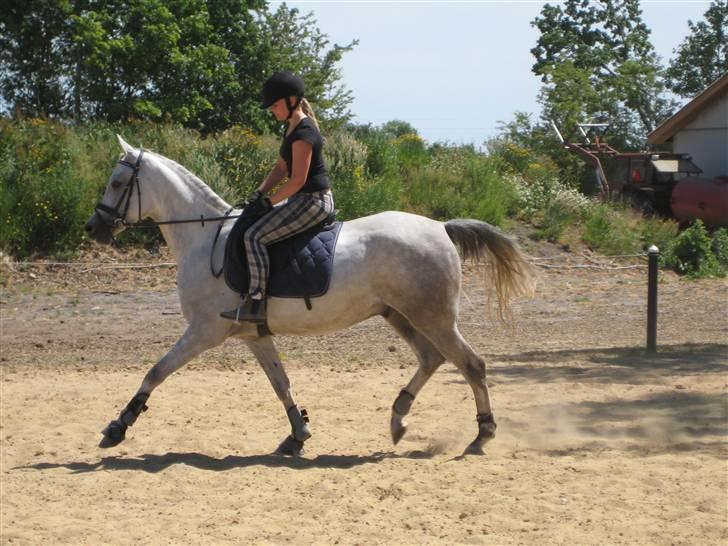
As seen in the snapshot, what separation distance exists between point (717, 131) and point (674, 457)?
20585 mm

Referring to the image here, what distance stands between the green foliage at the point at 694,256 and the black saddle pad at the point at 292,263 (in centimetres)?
1237

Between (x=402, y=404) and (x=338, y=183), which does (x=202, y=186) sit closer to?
(x=402, y=404)

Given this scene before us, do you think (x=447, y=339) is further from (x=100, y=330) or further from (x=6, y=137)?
(x=6, y=137)

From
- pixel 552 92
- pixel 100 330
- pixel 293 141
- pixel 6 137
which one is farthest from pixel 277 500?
pixel 552 92

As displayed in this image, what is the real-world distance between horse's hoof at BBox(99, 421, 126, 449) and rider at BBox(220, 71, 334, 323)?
1.10m

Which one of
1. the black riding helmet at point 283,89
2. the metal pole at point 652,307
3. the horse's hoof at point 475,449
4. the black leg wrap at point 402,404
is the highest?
the black riding helmet at point 283,89

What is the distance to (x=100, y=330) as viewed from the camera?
12453 millimetres

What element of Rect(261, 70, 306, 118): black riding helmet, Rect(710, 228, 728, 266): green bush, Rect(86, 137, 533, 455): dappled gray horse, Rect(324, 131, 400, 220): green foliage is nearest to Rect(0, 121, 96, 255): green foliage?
Rect(324, 131, 400, 220): green foliage

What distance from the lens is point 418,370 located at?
777cm

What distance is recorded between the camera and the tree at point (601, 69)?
32.9 meters

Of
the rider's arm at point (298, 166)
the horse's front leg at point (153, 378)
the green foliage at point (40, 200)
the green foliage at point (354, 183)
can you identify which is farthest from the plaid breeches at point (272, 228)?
the green foliage at point (354, 183)

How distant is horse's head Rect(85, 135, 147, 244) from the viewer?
7703mm

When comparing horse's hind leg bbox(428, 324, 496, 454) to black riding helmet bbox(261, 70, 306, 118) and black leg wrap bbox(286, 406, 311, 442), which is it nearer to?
black leg wrap bbox(286, 406, 311, 442)

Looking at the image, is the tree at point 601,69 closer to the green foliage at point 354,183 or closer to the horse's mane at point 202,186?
the green foliage at point 354,183
